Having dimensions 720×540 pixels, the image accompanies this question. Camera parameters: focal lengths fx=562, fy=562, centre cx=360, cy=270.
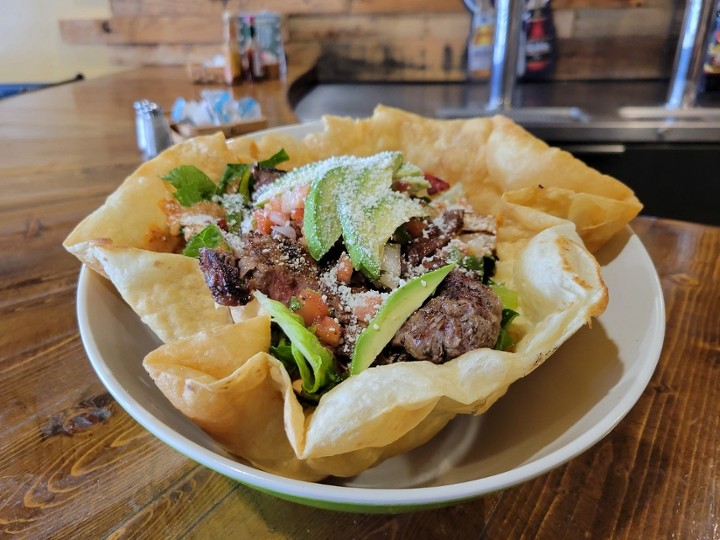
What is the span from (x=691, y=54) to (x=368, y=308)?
273 cm

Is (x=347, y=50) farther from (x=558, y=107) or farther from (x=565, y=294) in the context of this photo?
(x=565, y=294)

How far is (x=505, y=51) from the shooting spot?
2922 mm

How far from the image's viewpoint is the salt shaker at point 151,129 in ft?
7.09

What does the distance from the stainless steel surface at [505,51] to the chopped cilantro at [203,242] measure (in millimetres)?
2260

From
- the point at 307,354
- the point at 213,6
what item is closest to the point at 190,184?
the point at 307,354

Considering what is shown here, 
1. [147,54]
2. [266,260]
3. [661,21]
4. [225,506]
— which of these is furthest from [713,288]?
[147,54]

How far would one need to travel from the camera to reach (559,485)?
0.89 meters

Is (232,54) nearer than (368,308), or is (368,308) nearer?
(368,308)

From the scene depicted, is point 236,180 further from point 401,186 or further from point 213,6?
point 213,6

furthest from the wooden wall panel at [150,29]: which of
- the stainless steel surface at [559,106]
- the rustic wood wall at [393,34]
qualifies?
the stainless steel surface at [559,106]

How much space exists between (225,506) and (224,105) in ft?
6.26

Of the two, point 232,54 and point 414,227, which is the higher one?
point 232,54

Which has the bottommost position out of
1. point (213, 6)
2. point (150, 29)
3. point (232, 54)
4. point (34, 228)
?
point (34, 228)

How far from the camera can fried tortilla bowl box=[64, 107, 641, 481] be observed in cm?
76
